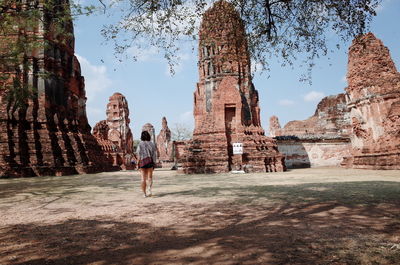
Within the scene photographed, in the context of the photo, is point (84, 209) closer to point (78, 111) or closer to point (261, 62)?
point (261, 62)

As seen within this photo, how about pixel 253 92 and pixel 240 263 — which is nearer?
pixel 240 263

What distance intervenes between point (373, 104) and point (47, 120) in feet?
53.7

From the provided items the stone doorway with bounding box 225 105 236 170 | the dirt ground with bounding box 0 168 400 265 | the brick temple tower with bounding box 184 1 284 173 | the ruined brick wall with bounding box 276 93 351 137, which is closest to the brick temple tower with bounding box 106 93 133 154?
the ruined brick wall with bounding box 276 93 351 137

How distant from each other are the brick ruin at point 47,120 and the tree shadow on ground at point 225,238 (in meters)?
9.90

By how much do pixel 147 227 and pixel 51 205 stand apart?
2.35 metres

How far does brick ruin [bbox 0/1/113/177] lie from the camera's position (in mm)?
A: 12219

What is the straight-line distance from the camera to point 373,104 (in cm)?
1291

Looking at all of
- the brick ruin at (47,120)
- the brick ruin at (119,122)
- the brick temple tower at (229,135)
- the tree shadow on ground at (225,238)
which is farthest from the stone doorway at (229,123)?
the brick ruin at (119,122)

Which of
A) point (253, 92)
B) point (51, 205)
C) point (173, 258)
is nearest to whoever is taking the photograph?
point (173, 258)

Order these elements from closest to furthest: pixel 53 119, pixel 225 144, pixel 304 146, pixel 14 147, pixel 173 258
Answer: pixel 173 258 < pixel 14 147 < pixel 225 144 < pixel 53 119 < pixel 304 146

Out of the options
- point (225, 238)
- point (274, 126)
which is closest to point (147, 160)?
point (225, 238)

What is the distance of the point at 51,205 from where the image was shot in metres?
4.29

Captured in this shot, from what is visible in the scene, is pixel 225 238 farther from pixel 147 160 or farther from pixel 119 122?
pixel 119 122

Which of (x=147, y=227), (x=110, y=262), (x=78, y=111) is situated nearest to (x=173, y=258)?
(x=110, y=262)
